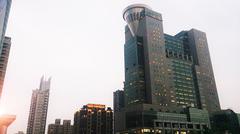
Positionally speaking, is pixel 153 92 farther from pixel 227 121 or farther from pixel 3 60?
pixel 3 60

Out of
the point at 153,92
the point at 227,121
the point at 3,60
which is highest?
the point at 3,60

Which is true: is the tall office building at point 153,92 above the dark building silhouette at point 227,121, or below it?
above

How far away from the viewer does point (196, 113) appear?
169000 millimetres

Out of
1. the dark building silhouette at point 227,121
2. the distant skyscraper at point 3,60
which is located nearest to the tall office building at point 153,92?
the dark building silhouette at point 227,121

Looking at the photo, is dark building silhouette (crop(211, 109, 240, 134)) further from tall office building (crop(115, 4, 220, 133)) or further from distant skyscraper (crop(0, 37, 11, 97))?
distant skyscraper (crop(0, 37, 11, 97))

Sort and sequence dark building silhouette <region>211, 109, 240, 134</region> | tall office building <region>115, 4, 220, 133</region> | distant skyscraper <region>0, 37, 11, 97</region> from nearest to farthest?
distant skyscraper <region>0, 37, 11, 97</region>, tall office building <region>115, 4, 220, 133</region>, dark building silhouette <region>211, 109, 240, 134</region>

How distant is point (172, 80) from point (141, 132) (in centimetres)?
6141

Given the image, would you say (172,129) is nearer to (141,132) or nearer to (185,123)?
(185,123)

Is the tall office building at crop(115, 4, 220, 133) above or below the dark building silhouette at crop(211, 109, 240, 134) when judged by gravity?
above

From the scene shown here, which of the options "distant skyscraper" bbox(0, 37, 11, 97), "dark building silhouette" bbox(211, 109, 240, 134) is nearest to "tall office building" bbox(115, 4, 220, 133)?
"dark building silhouette" bbox(211, 109, 240, 134)

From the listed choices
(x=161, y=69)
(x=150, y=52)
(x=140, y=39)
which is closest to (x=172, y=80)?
(x=161, y=69)

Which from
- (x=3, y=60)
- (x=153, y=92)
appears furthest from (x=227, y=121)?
(x=3, y=60)

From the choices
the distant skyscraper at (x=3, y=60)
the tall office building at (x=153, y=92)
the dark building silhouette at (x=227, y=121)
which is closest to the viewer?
the distant skyscraper at (x=3, y=60)

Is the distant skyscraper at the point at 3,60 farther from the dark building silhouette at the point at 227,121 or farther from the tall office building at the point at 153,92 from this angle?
the dark building silhouette at the point at 227,121
